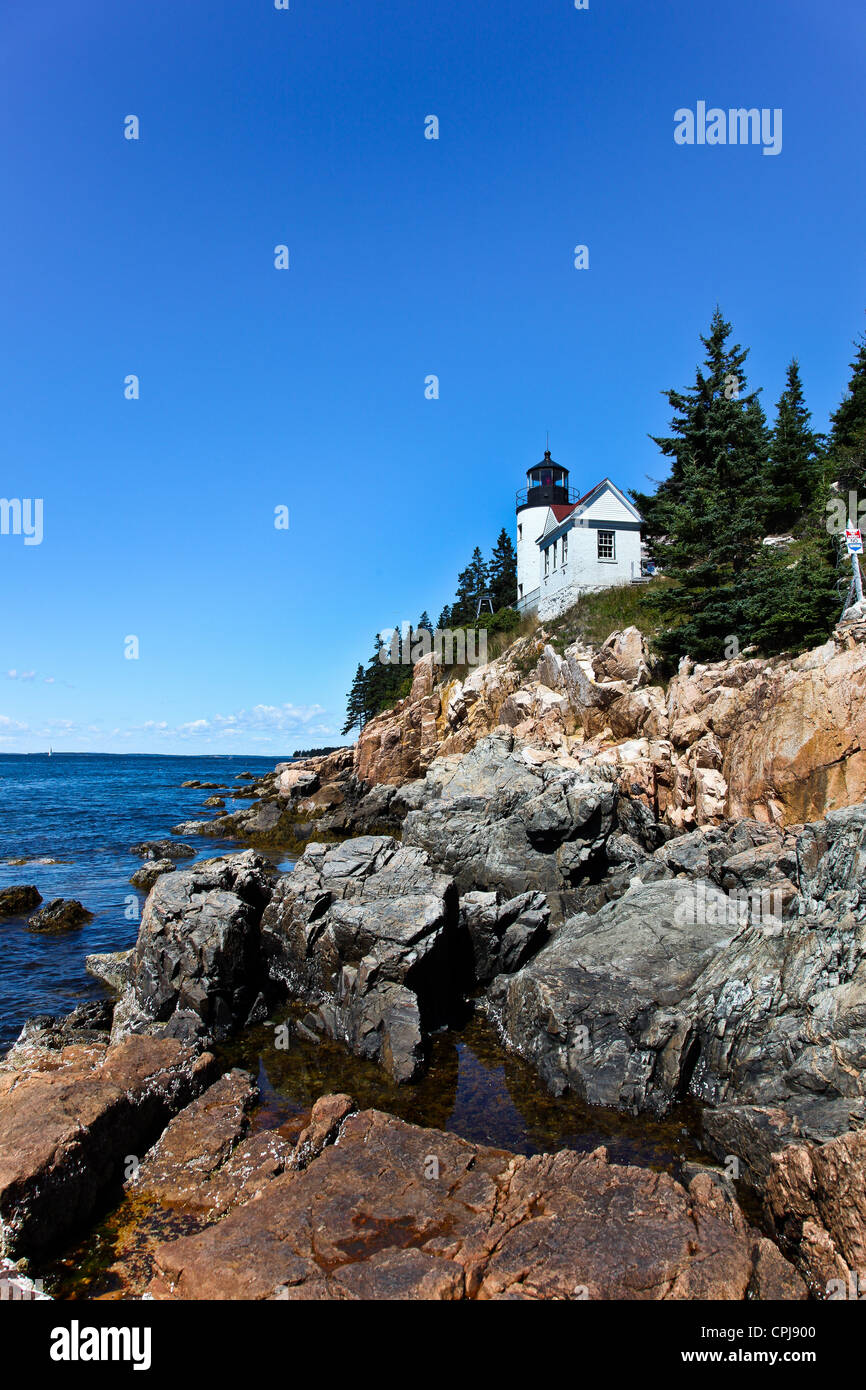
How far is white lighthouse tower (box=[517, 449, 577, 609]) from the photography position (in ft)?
186

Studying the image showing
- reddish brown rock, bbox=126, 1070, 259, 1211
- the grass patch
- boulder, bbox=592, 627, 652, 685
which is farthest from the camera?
the grass patch

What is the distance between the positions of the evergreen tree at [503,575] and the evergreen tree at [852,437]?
32127 mm

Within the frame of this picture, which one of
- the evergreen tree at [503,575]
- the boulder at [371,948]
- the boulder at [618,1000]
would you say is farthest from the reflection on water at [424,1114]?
the evergreen tree at [503,575]

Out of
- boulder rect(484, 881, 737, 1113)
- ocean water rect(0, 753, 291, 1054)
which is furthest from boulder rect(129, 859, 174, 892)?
boulder rect(484, 881, 737, 1113)

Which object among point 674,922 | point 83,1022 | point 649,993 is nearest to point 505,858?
point 674,922

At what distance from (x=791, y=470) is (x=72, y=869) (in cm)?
5018

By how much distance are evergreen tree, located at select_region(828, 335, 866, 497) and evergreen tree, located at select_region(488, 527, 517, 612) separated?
105 feet

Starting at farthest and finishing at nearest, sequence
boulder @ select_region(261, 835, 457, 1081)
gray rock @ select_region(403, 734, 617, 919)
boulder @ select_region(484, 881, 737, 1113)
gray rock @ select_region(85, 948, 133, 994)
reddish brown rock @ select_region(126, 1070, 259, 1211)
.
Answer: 1. gray rock @ select_region(403, 734, 617, 919)
2. gray rock @ select_region(85, 948, 133, 994)
3. boulder @ select_region(261, 835, 457, 1081)
4. boulder @ select_region(484, 881, 737, 1113)
5. reddish brown rock @ select_region(126, 1070, 259, 1211)

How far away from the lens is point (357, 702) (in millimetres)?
105562

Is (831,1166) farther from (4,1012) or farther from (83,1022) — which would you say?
(4,1012)

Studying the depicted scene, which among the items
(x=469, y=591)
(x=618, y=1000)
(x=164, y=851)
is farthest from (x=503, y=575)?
(x=618, y=1000)

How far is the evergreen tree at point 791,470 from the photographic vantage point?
1738 inches

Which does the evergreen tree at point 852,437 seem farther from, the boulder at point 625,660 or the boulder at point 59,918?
the boulder at point 59,918

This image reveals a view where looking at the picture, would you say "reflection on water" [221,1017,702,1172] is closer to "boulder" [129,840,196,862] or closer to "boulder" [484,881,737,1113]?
"boulder" [484,881,737,1113]
